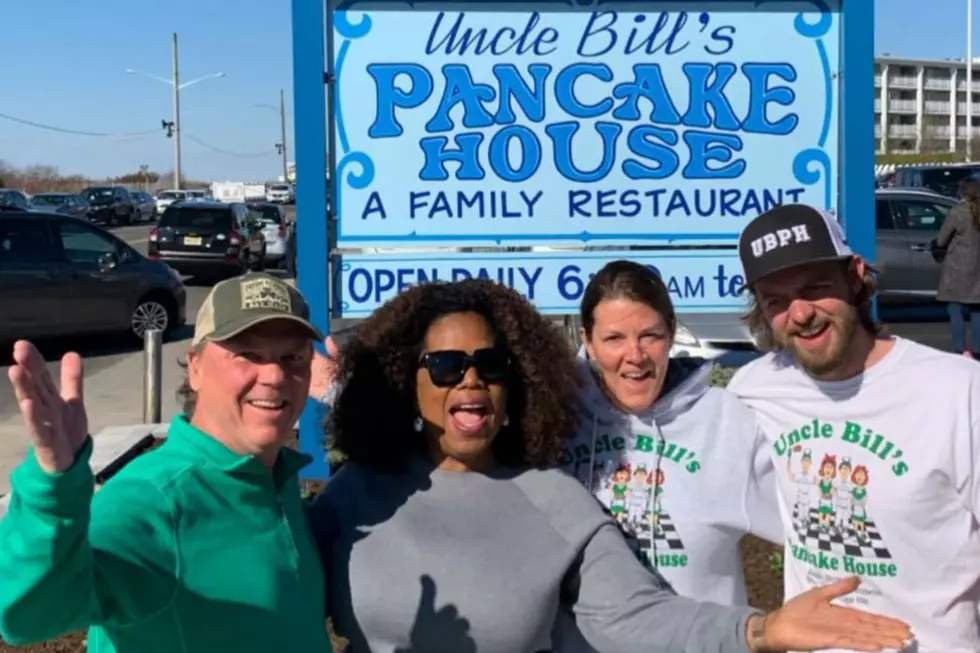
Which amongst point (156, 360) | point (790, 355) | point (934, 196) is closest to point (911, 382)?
point (790, 355)

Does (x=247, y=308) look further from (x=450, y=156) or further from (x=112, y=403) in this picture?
(x=112, y=403)

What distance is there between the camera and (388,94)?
5.28 metres

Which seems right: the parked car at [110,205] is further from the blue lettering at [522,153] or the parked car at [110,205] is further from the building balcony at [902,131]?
the building balcony at [902,131]

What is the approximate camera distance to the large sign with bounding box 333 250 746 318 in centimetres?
531

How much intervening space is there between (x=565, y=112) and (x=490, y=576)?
3.37m

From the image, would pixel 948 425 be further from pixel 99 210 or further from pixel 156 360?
pixel 99 210

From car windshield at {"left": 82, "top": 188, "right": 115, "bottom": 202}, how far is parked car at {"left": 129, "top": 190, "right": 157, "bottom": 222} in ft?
5.49

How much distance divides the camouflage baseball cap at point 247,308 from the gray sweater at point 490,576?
47 centimetres

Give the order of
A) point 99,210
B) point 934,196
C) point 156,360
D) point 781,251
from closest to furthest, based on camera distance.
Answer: point 781,251
point 156,360
point 934,196
point 99,210

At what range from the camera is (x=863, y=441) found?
256cm

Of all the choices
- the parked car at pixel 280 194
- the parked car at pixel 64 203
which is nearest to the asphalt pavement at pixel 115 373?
the parked car at pixel 64 203

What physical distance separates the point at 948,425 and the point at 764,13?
133 inches

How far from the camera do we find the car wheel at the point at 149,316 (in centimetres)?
1386

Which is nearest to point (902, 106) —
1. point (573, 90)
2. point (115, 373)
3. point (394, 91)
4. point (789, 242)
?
point (115, 373)
